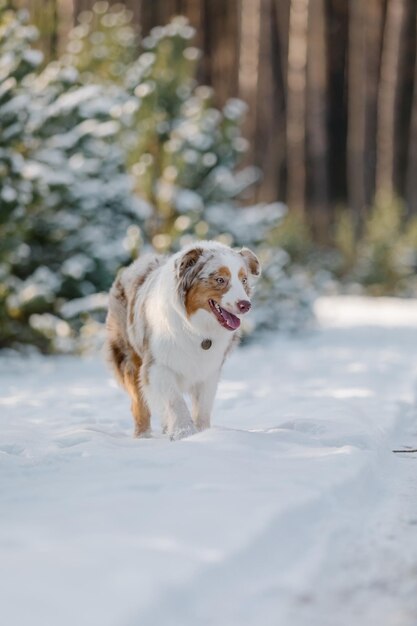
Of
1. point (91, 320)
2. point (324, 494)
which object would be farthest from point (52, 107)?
point (324, 494)

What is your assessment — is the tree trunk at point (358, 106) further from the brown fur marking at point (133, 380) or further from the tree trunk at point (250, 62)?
the brown fur marking at point (133, 380)

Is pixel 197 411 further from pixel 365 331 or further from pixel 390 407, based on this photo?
pixel 365 331

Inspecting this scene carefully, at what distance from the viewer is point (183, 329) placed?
5406mm

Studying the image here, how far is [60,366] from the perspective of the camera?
10.6 meters

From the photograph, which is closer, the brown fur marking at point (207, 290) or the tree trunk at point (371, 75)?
the brown fur marking at point (207, 290)

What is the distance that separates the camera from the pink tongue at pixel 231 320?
17.0 feet

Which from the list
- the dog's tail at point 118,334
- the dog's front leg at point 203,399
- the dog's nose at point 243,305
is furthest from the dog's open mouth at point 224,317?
the dog's tail at point 118,334

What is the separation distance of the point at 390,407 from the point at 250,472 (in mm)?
2959

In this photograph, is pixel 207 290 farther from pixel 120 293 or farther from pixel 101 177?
pixel 101 177

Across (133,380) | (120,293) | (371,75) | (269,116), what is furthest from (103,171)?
(371,75)

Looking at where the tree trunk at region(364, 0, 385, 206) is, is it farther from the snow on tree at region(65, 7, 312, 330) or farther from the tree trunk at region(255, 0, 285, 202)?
the snow on tree at region(65, 7, 312, 330)

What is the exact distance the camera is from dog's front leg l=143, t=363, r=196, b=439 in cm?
548

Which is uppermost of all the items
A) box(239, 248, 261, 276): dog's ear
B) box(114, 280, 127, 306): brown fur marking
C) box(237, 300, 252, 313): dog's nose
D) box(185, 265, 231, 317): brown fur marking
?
box(239, 248, 261, 276): dog's ear

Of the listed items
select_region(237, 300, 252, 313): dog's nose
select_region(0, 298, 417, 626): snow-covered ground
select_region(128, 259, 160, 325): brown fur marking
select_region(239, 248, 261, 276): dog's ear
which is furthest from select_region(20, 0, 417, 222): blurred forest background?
select_region(237, 300, 252, 313): dog's nose
